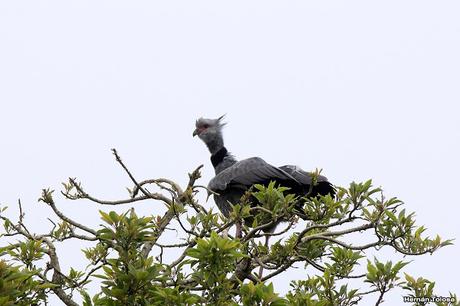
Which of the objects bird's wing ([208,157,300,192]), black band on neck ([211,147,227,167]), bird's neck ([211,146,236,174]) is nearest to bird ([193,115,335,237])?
bird's wing ([208,157,300,192])

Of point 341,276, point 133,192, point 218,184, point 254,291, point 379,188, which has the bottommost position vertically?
point 254,291

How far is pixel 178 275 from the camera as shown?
3.54 m

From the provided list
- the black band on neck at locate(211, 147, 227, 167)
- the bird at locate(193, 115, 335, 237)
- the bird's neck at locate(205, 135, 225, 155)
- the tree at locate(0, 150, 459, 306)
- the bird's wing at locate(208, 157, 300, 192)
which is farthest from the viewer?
the bird's neck at locate(205, 135, 225, 155)

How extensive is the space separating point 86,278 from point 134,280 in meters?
1.11

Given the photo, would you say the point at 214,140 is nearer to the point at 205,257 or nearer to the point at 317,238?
the point at 317,238

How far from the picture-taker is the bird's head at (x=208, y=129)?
7898mm

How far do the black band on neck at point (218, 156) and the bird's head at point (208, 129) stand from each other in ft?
0.63

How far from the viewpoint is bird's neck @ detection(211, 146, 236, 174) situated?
7355mm

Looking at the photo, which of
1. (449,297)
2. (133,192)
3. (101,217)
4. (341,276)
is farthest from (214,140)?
(101,217)

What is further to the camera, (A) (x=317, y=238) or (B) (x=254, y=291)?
(A) (x=317, y=238)

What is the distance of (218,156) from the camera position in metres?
7.71

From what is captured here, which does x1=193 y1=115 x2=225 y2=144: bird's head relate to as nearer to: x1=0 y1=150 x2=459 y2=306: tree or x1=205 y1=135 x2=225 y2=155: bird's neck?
x1=205 y1=135 x2=225 y2=155: bird's neck

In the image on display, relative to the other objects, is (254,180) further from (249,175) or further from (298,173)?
(298,173)

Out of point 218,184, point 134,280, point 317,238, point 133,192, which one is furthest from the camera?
point 218,184
